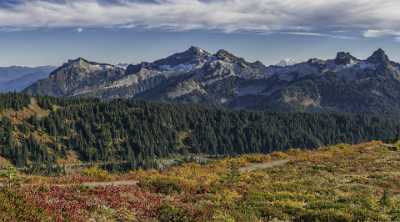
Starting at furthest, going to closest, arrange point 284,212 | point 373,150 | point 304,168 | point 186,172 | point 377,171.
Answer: point 373,150 → point 304,168 → point 377,171 → point 186,172 → point 284,212

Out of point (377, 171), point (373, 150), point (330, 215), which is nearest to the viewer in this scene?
point (330, 215)

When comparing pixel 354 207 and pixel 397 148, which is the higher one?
pixel 354 207

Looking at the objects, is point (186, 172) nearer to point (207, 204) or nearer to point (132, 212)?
point (207, 204)

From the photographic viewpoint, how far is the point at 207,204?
2344 cm

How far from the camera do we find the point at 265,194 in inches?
1069

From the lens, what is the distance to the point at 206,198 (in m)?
25.6

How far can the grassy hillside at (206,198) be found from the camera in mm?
19125

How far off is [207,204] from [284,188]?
8.74 m

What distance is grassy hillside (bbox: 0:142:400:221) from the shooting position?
19.1 metres

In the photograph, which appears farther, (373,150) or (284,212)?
(373,150)

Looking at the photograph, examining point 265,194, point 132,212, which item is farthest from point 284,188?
point 132,212

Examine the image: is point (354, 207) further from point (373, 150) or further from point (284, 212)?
point (373, 150)

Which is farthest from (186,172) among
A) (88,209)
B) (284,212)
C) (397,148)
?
→ (397,148)

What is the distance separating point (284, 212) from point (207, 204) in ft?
12.3
